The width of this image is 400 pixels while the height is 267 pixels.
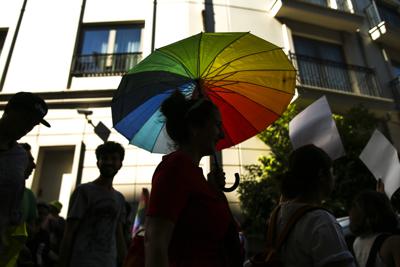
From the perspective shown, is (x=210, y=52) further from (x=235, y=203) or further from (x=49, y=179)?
(x=49, y=179)

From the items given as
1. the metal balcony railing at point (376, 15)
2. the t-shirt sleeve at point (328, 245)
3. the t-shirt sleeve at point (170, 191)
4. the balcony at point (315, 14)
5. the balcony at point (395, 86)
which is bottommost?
the t-shirt sleeve at point (328, 245)

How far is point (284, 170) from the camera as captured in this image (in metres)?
7.46

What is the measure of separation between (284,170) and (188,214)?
634 cm

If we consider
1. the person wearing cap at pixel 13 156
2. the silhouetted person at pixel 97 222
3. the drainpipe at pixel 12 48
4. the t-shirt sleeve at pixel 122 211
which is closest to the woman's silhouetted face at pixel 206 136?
the person wearing cap at pixel 13 156

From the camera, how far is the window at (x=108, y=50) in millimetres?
9344

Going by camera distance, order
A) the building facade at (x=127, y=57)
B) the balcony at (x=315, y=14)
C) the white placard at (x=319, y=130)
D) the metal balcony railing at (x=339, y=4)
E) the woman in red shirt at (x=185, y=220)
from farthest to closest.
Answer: the metal balcony railing at (x=339, y=4) → the balcony at (x=315, y=14) → the building facade at (x=127, y=57) → the white placard at (x=319, y=130) → the woman in red shirt at (x=185, y=220)

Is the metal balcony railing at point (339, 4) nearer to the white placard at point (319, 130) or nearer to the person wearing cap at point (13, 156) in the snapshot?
the white placard at point (319, 130)

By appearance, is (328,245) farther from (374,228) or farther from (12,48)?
(12,48)

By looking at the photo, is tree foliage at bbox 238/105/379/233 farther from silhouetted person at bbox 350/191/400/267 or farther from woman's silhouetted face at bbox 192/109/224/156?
woman's silhouetted face at bbox 192/109/224/156

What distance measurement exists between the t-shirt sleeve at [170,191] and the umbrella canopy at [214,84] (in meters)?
1.07

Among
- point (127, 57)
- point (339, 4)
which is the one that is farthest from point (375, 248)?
point (339, 4)

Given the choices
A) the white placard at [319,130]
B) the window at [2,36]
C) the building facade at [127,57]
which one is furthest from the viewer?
the window at [2,36]

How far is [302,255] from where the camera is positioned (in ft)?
5.62

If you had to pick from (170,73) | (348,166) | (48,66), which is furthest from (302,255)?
(48,66)
